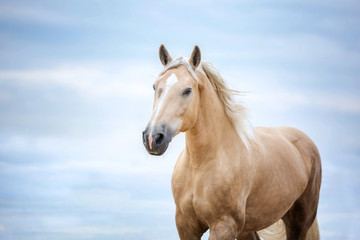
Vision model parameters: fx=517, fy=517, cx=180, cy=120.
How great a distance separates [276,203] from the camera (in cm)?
695

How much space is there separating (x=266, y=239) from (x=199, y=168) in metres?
3.30

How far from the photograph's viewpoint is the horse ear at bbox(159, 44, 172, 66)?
6.20 meters

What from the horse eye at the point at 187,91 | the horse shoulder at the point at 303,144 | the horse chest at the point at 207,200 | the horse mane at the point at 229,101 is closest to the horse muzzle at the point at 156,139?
the horse eye at the point at 187,91

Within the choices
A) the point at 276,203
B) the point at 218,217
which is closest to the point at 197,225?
the point at 218,217

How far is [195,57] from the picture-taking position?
19.9ft

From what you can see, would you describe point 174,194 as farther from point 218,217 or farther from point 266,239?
point 266,239

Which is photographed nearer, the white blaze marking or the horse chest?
the white blaze marking

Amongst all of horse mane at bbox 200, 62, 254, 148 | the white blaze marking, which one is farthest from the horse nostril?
horse mane at bbox 200, 62, 254, 148

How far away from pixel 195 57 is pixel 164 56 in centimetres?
40

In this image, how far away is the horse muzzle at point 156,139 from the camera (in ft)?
17.5

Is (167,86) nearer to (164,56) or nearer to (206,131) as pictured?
(164,56)

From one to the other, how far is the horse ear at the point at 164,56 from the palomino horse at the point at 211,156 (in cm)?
1

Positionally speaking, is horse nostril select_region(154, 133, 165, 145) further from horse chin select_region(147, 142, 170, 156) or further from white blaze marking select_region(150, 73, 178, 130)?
white blaze marking select_region(150, 73, 178, 130)

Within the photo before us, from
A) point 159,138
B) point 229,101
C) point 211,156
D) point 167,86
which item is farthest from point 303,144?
point 159,138
